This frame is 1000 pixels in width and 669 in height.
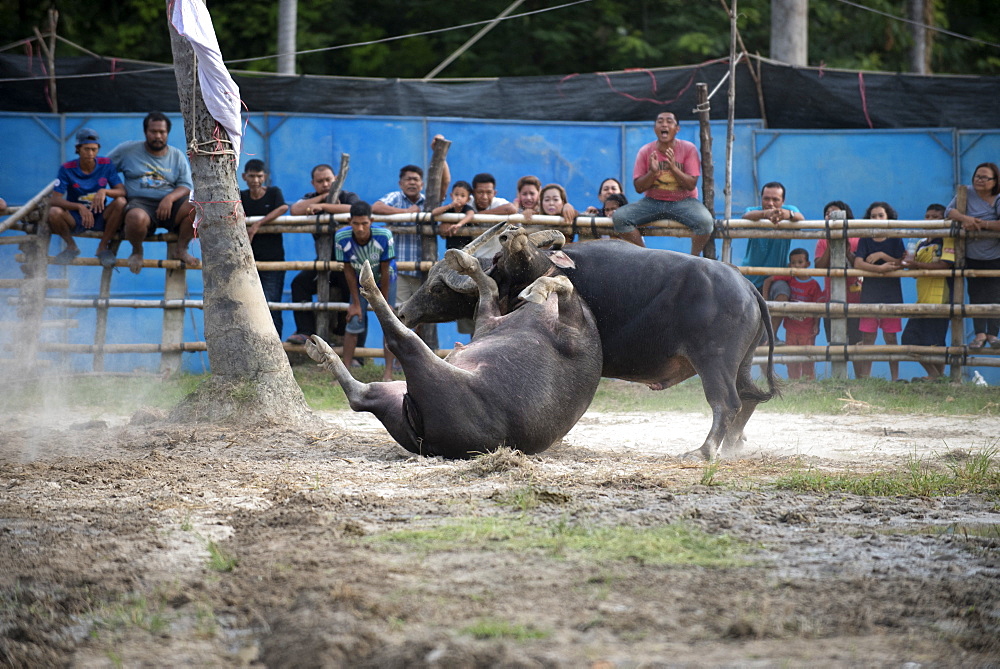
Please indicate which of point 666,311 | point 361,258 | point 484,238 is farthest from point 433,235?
point 666,311

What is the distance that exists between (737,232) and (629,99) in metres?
2.94

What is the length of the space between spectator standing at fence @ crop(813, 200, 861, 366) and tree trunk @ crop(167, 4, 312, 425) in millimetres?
5788

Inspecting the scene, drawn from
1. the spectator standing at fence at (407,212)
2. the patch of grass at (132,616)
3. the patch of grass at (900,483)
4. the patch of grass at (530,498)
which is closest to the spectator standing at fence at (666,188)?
the spectator standing at fence at (407,212)

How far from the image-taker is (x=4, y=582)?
292 cm

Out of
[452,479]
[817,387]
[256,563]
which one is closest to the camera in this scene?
[256,563]

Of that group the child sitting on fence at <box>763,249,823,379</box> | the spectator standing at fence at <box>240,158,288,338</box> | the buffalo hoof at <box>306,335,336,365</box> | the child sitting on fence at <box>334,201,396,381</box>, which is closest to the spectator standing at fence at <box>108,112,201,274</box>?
the spectator standing at fence at <box>240,158,288,338</box>

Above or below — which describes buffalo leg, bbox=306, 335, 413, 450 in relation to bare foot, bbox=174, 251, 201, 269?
below

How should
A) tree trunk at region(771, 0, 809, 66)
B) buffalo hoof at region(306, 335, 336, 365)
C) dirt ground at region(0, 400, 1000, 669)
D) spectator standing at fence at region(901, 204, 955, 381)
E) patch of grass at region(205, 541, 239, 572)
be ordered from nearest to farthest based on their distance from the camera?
dirt ground at region(0, 400, 1000, 669)
patch of grass at region(205, 541, 239, 572)
buffalo hoof at region(306, 335, 336, 365)
spectator standing at fence at region(901, 204, 955, 381)
tree trunk at region(771, 0, 809, 66)

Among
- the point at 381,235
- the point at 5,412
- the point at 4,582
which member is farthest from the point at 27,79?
the point at 4,582

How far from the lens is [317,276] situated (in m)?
9.91

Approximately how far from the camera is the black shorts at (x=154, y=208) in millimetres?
9172

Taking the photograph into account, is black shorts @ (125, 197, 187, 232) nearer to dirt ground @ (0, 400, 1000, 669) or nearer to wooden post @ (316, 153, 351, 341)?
wooden post @ (316, 153, 351, 341)

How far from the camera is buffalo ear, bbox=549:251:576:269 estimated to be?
5613 millimetres

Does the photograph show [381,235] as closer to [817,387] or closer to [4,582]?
[817,387]
